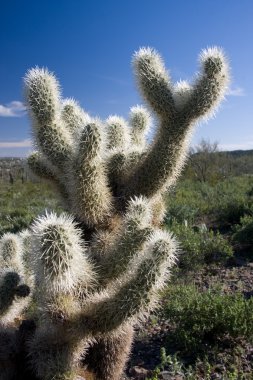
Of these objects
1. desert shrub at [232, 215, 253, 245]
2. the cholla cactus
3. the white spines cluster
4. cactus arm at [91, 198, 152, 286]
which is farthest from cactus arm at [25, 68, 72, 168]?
desert shrub at [232, 215, 253, 245]

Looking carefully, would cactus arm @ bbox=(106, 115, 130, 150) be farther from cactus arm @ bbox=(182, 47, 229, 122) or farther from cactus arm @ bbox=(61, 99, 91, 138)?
cactus arm @ bbox=(182, 47, 229, 122)

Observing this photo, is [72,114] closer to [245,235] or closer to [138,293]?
[138,293]

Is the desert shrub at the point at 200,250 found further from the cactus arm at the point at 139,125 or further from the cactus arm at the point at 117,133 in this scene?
the cactus arm at the point at 117,133

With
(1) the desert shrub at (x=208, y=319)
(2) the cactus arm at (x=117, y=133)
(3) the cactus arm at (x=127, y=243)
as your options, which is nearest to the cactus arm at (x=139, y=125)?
(2) the cactus arm at (x=117, y=133)

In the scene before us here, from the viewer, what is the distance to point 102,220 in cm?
325

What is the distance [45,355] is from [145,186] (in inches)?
58.8

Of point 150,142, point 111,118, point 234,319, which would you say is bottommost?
point 234,319

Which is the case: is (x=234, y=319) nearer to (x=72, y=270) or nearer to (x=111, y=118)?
(x=72, y=270)

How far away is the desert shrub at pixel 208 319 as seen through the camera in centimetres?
374

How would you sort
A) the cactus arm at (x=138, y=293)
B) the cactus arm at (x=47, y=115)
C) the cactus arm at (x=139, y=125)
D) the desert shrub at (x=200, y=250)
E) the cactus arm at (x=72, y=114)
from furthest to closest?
the desert shrub at (x=200, y=250) → the cactus arm at (x=139, y=125) → the cactus arm at (x=72, y=114) → the cactus arm at (x=47, y=115) → the cactus arm at (x=138, y=293)

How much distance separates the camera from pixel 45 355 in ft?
9.39

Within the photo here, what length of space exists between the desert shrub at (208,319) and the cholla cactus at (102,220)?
811mm

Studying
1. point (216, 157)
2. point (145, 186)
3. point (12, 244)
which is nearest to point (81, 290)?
point (145, 186)

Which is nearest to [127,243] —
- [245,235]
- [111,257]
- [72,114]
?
[111,257]
